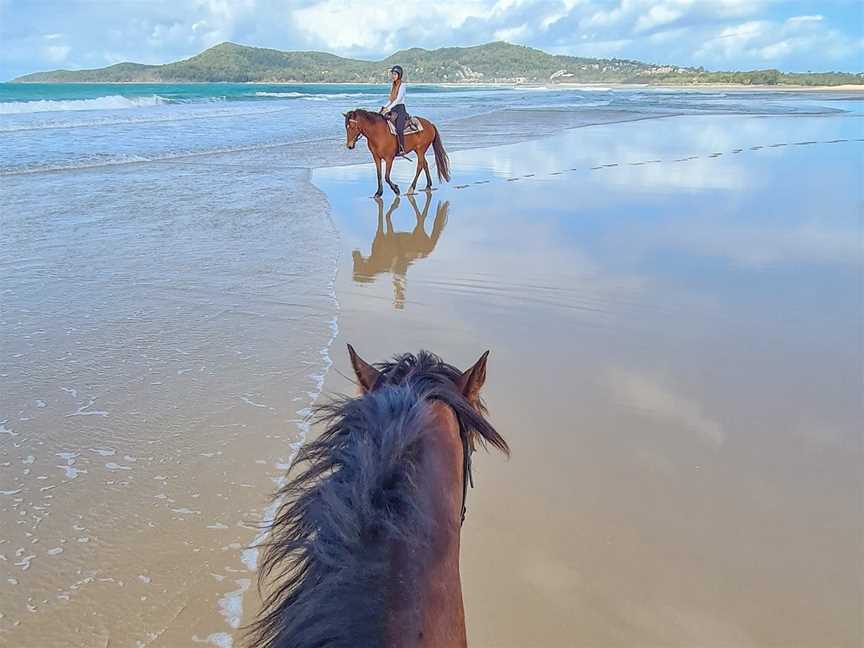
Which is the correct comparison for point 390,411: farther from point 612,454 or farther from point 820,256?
point 820,256

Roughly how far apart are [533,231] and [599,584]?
18.6 feet

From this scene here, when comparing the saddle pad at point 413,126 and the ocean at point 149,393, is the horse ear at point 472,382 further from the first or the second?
the saddle pad at point 413,126

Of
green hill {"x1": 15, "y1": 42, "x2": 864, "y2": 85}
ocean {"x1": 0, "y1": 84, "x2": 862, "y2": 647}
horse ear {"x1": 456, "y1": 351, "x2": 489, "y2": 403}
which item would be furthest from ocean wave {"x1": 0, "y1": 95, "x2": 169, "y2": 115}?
green hill {"x1": 15, "y1": 42, "x2": 864, "y2": 85}

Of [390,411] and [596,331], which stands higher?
[390,411]

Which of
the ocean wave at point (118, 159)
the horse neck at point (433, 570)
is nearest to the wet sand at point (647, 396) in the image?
the horse neck at point (433, 570)

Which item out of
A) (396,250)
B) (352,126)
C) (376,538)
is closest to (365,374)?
(376,538)

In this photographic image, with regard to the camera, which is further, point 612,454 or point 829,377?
point 829,377

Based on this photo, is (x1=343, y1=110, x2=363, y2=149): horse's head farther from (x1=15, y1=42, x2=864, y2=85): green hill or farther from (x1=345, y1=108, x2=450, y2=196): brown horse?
(x1=15, y1=42, x2=864, y2=85): green hill

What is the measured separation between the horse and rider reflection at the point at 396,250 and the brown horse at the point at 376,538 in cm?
407

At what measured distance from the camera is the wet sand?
7.82 ft

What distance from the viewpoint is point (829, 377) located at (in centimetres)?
400

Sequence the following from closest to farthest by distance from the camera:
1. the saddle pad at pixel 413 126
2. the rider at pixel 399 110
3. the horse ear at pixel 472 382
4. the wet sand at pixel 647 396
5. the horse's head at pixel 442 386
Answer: the horse's head at pixel 442 386 < the horse ear at pixel 472 382 < the wet sand at pixel 647 396 < the rider at pixel 399 110 < the saddle pad at pixel 413 126

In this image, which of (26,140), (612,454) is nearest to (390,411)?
(612,454)

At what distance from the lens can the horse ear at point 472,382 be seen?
1.65 m
